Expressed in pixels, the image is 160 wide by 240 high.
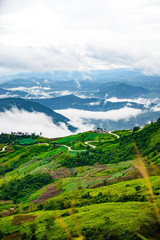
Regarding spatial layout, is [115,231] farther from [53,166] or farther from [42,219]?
[53,166]

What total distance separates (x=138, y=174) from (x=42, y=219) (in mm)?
43669

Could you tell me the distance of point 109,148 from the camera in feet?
588

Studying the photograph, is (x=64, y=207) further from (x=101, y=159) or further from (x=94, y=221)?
(x=101, y=159)

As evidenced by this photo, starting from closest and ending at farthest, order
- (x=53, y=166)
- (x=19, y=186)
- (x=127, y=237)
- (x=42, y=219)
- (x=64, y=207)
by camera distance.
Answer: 1. (x=127, y=237)
2. (x=42, y=219)
3. (x=64, y=207)
4. (x=19, y=186)
5. (x=53, y=166)

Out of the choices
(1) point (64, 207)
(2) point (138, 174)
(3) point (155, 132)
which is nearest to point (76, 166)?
(3) point (155, 132)

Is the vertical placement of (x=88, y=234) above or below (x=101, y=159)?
below

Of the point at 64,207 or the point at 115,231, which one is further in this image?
the point at 64,207

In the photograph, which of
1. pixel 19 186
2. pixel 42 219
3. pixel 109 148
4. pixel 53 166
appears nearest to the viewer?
pixel 42 219

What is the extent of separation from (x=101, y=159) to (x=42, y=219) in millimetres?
111066

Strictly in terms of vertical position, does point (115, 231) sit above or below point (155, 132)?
below

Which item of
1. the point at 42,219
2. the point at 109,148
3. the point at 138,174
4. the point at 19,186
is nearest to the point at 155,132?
the point at 109,148

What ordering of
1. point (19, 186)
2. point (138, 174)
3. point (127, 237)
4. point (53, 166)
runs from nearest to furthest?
point (127, 237), point (138, 174), point (19, 186), point (53, 166)

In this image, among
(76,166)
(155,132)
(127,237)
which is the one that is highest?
(155,132)

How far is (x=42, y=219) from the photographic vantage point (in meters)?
48.8
